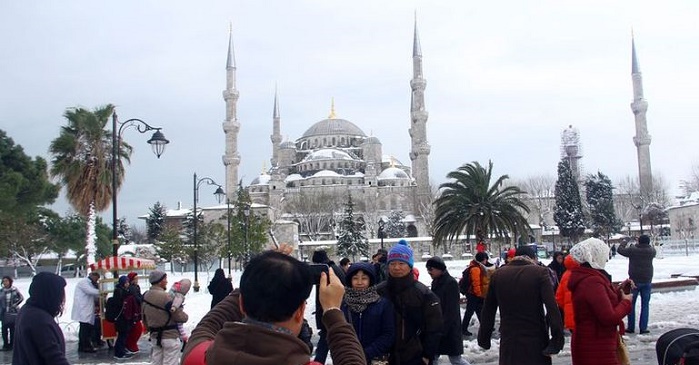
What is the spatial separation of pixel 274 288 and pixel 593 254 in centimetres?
303

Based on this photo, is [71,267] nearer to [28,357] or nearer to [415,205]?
[415,205]

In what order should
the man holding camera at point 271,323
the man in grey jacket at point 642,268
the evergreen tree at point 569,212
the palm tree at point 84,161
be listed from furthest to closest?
A: the evergreen tree at point 569,212 < the palm tree at point 84,161 < the man in grey jacket at point 642,268 < the man holding camera at point 271,323

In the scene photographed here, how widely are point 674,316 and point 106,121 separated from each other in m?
15.8

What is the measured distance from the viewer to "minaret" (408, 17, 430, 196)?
59688 millimetres

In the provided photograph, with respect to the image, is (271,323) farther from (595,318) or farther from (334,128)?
(334,128)

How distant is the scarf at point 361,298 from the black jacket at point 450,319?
1150mm

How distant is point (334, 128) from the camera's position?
8412cm

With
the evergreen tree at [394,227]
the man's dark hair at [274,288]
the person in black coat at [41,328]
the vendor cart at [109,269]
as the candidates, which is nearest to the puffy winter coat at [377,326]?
the person in black coat at [41,328]

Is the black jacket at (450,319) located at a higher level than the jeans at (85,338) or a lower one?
higher

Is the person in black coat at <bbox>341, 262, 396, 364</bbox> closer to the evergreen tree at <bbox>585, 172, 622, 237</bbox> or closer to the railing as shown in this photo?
the railing

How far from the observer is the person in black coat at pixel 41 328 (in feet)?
11.1

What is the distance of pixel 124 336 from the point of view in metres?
8.66

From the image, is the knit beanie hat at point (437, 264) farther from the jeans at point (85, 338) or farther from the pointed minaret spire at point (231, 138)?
the pointed minaret spire at point (231, 138)

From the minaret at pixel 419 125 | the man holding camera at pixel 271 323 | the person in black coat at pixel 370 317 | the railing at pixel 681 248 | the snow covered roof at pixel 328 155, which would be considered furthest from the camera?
the snow covered roof at pixel 328 155
